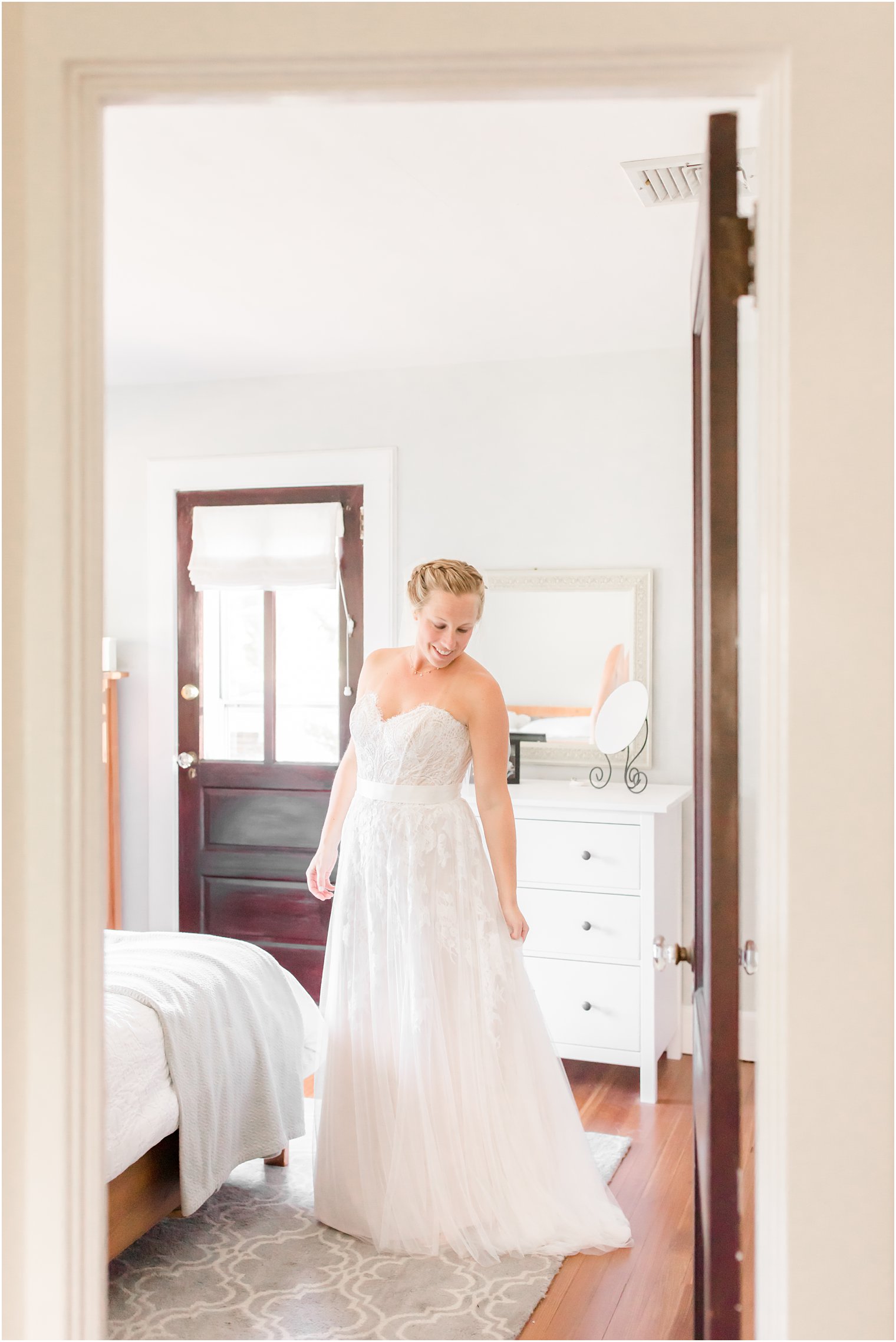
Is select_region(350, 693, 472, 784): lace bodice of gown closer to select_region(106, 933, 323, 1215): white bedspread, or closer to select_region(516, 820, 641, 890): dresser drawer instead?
select_region(106, 933, 323, 1215): white bedspread

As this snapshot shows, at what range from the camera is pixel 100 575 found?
1.30 m

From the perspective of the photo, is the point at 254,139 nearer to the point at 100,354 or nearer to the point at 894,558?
the point at 100,354

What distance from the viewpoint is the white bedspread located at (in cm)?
234

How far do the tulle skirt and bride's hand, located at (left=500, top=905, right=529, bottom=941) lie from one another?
22mm

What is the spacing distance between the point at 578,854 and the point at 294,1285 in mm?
1687

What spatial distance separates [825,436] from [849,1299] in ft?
3.16

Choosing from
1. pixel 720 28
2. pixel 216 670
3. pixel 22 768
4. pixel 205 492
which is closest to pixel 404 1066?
pixel 22 768

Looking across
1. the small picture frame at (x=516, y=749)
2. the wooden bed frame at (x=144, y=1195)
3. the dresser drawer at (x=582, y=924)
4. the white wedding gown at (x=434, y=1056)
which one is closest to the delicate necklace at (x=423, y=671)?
the white wedding gown at (x=434, y=1056)

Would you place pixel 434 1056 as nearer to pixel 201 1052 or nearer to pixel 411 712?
pixel 201 1052

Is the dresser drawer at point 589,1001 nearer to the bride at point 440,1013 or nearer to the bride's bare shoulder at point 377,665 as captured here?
the bride at point 440,1013

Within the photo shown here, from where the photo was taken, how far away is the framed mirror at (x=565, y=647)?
4148mm

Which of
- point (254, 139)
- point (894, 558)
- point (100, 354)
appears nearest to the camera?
point (894, 558)

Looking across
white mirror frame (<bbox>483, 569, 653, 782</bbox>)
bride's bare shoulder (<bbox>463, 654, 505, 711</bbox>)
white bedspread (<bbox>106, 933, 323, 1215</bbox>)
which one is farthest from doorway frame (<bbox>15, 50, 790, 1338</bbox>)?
white mirror frame (<bbox>483, 569, 653, 782</bbox>)

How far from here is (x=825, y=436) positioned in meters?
1.18
